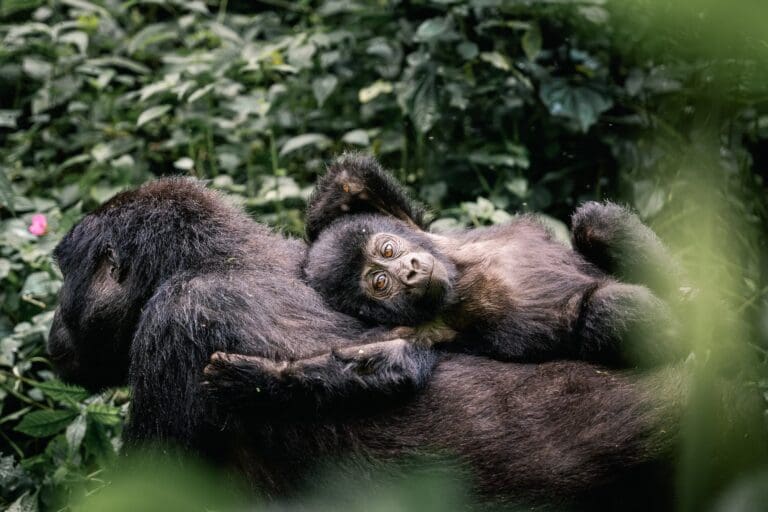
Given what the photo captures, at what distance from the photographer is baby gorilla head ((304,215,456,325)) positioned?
119 inches

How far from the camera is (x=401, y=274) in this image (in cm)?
310

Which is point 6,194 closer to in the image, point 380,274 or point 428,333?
point 380,274

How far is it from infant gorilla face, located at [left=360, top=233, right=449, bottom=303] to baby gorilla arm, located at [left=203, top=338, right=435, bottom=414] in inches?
21.3

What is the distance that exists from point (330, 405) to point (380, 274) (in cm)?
74

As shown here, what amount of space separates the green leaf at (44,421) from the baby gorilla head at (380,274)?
123cm

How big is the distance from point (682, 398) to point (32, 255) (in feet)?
10.00

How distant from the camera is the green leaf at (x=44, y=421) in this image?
3.48 meters

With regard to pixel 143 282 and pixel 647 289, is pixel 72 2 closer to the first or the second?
pixel 143 282

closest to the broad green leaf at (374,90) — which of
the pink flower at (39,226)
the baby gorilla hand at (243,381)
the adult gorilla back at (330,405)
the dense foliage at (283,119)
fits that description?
the dense foliage at (283,119)

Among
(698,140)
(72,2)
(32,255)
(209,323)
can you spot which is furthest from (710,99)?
(72,2)

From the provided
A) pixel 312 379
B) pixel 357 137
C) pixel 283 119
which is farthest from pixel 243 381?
pixel 283 119

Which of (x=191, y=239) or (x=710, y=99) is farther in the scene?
(x=191, y=239)

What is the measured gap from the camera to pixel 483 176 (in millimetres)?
5047

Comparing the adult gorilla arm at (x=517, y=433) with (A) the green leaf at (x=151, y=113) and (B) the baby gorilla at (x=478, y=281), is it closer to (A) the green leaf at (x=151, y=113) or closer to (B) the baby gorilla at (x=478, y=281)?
(B) the baby gorilla at (x=478, y=281)
